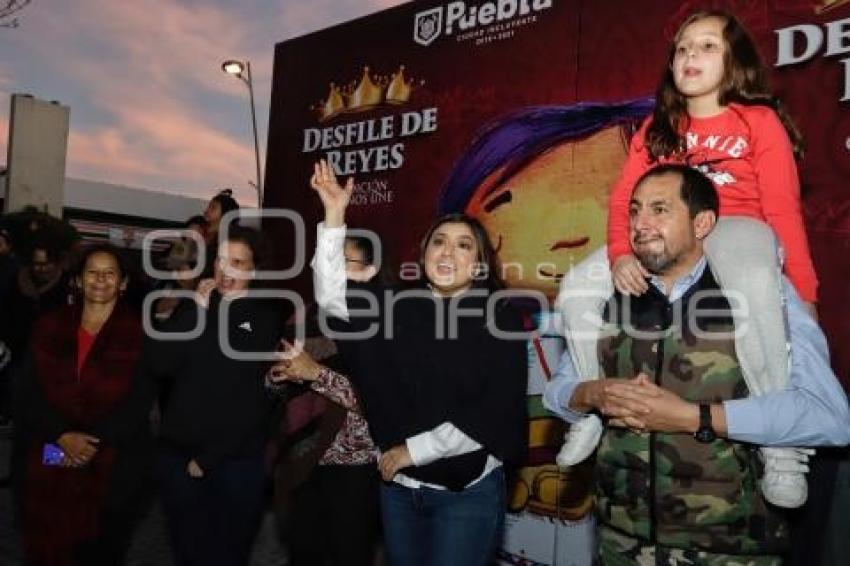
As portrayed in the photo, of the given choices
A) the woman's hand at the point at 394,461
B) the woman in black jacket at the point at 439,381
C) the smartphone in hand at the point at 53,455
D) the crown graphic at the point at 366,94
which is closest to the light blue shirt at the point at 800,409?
the woman in black jacket at the point at 439,381

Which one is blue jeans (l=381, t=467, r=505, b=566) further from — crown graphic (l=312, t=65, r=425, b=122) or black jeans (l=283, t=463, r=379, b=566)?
crown graphic (l=312, t=65, r=425, b=122)

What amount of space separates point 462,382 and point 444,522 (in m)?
0.49

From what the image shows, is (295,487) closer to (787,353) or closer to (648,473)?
(648,473)

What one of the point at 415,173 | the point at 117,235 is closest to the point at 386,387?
the point at 415,173

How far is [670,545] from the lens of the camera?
214 centimetres

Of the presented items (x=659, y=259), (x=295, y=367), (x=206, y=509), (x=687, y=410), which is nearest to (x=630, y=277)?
(x=659, y=259)

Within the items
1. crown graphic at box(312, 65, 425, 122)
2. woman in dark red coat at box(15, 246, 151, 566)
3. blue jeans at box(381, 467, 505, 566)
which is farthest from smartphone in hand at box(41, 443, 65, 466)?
crown graphic at box(312, 65, 425, 122)

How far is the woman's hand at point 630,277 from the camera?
2.34m

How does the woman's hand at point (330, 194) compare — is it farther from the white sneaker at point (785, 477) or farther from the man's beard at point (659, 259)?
the white sneaker at point (785, 477)

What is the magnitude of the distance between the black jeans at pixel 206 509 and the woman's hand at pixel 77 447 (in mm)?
448

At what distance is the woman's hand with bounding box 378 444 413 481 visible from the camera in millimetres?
2717

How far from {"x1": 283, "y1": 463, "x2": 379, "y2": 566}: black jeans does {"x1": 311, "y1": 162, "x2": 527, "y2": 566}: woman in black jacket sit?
82 centimetres

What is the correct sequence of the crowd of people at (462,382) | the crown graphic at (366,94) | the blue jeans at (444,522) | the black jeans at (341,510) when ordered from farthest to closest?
the crown graphic at (366,94) → the black jeans at (341,510) → the blue jeans at (444,522) → the crowd of people at (462,382)

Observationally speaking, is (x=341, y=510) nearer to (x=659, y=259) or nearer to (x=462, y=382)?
(x=462, y=382)
